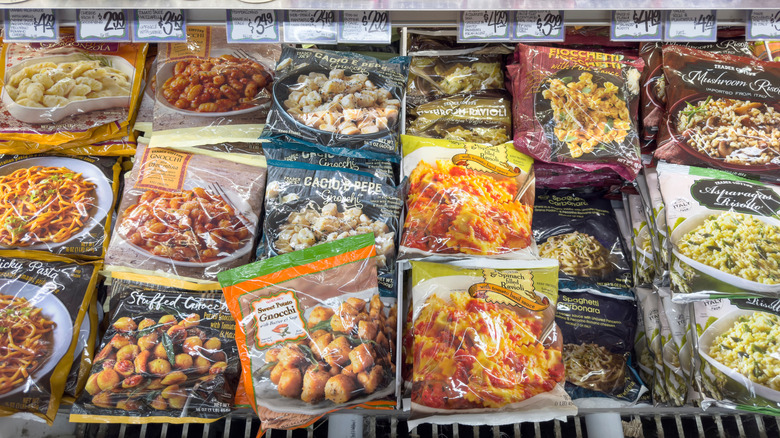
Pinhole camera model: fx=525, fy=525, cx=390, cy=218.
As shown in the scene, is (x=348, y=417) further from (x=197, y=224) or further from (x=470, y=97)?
(x=470, y=97)

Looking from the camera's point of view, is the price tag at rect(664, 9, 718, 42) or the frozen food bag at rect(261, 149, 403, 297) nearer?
the price tag at rect(664, 9, 718, 42)

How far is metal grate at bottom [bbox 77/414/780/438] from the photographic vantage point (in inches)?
71.4

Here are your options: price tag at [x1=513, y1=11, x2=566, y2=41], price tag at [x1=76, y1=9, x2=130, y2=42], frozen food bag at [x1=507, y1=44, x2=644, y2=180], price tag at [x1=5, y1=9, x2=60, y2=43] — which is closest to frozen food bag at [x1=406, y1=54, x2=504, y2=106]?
frozen food bag at [x1=507, y1=44, x2=644, y2=180]

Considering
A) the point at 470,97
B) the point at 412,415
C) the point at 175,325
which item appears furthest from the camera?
the point at 470,97

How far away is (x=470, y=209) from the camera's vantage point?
1.68 meters

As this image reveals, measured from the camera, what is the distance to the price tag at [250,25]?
1449 millimetres

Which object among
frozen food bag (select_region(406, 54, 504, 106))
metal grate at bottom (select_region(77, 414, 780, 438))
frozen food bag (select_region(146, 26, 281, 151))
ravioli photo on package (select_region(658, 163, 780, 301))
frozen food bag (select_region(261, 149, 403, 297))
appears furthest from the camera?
frozen food bag (select_region(406, 54, 504, 106))

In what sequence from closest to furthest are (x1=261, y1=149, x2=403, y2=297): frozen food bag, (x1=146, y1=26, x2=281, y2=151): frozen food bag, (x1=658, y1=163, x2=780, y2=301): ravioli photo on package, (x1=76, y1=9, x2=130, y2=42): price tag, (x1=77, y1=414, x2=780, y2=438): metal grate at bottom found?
(x1=76, y1=9, x2=130, y2=42): price tag, (x1=658, y1=163, x2=780, y2=301): ravioli photo on package, (x1=261, y1=149, x2=403, y2=297): frozen food bag, (x1=77, y1=414, x2=780, y2=438): metal grate at bottom, (x1=146, y1=26, x2=281, y2=151): frozen food bag

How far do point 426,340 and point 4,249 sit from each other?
4.69 ft

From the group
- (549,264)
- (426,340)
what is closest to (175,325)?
(426,340)

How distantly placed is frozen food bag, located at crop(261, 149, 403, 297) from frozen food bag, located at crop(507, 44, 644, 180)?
1.73 feet

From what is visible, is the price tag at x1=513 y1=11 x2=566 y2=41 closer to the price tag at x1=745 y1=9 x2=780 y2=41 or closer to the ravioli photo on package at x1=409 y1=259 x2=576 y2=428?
the price tag at x1=745 y1=9 x2=780 y2=41

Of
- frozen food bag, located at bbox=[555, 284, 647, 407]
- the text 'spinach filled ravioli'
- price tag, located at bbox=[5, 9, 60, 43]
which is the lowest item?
frozen food bag, located at bbox=[555, 284, 647, 407]

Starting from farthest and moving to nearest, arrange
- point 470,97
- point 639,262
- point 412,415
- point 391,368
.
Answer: point 470,97, point 639,262, point 391,368, point 412,415
